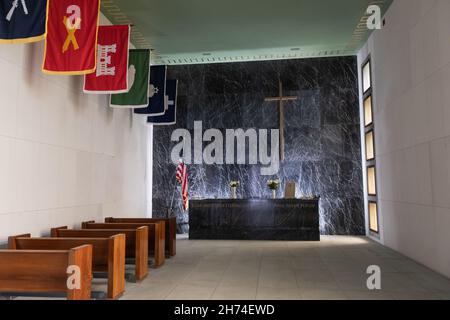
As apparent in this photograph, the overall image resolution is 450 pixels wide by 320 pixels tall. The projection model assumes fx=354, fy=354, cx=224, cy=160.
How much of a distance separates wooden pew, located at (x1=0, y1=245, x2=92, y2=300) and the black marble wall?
643cm

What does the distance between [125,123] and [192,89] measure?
102 inches

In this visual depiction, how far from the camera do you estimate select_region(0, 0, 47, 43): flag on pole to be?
3.79m

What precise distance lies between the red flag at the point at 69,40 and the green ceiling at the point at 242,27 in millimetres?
2318

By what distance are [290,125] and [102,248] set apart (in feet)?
21.7

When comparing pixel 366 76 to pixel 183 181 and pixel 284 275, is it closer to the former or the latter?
pixel 183 181

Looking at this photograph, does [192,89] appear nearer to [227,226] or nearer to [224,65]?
[224,65]

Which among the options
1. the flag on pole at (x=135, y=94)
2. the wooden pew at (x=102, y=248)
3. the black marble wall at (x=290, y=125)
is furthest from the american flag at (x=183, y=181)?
the wooden pew at (x=102, y=248)

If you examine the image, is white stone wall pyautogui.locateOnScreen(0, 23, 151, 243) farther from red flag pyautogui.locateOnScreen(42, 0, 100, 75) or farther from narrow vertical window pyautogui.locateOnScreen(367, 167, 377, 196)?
narrow vertical window pyautogui.locateOnScreen(367, 167, 377, 196)

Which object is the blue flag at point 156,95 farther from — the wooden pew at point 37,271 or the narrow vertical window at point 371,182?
the narrow vertical window at point 371,182

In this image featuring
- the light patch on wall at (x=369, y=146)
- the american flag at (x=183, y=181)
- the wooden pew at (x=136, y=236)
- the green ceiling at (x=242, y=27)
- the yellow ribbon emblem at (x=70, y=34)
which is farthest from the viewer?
the american flag at (x=183, y=181)

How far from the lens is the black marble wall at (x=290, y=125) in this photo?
9156mm

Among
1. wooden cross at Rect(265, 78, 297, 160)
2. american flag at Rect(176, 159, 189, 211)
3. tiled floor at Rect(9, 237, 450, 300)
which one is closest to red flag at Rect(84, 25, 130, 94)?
tiled floor at Rect(9, 237, 450, 300)

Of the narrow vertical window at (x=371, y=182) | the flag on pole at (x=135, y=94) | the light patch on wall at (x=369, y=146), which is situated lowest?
the narrow vertical window at (x=371, y=182)
